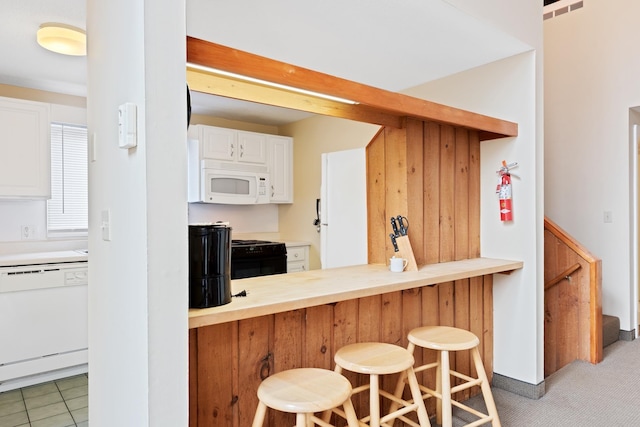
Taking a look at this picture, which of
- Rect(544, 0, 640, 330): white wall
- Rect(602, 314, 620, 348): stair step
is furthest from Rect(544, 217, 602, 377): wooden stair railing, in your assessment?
Rect(544, 0, 640, 330): white wall

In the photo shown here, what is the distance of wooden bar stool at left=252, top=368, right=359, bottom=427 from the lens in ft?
4.39

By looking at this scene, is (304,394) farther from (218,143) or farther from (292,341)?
(218,143)

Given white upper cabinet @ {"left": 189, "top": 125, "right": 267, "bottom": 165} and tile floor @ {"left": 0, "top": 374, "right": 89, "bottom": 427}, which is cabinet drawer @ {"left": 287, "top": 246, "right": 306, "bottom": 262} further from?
tile floor @ {"left": 0, "top": 374, "right": 89, "bottom": 427}

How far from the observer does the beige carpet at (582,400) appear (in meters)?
2.29

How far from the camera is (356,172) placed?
350 centimetres

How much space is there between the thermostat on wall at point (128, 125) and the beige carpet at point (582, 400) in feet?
6.99

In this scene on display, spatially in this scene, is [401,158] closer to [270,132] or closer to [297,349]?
[297,349]

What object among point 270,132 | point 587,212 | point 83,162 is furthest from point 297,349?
point 270,132

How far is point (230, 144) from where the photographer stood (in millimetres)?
4520

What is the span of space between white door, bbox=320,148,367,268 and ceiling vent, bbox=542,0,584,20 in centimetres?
252

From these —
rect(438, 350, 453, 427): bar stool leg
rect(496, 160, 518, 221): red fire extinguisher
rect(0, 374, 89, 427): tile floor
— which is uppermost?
rect(496, 160, 518, 221): red fire extinguisher

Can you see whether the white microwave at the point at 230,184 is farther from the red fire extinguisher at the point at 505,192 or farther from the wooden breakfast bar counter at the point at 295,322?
the red fire extinguisher at the point at 505,192

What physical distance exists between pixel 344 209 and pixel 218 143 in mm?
1663

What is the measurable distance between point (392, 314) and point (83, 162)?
3.23 metres
